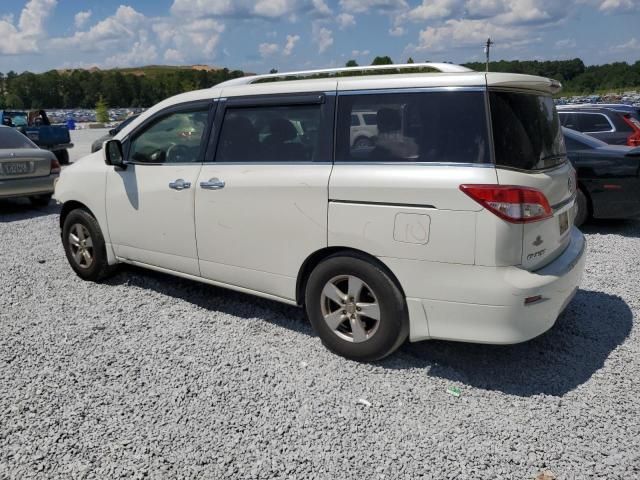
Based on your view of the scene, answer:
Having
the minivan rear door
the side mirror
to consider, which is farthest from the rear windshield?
the side mirror

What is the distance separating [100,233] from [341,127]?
9.37 feet

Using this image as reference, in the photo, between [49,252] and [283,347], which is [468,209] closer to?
[283,347]

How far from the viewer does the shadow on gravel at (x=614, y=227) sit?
24.2 feet

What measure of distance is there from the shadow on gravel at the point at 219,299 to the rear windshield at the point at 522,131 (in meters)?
2.01

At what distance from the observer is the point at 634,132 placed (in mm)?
11242

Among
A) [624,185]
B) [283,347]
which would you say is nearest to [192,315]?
Result: [283,347]

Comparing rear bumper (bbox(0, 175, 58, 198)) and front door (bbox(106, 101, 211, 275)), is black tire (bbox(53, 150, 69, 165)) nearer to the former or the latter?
rear bumper (bbox(0, 175, 58, 198))

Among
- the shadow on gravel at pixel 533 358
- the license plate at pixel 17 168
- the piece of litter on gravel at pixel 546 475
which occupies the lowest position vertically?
the piece of litter on gravel at pixel 546 475

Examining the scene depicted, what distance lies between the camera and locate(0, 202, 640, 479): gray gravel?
9.05ft

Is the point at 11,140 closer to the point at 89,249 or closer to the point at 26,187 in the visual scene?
the point at 26,187

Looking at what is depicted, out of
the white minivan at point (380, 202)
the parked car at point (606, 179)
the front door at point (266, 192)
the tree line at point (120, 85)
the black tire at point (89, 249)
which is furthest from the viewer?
the tree line at point (120, 85)

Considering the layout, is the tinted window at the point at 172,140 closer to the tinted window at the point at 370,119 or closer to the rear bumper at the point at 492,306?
the tinted window at the point at 370,119

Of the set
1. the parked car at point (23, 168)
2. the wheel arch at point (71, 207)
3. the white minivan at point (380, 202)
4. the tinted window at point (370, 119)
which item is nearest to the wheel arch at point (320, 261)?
the white minivan at point (380, 202)

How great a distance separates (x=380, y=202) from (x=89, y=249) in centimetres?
339
